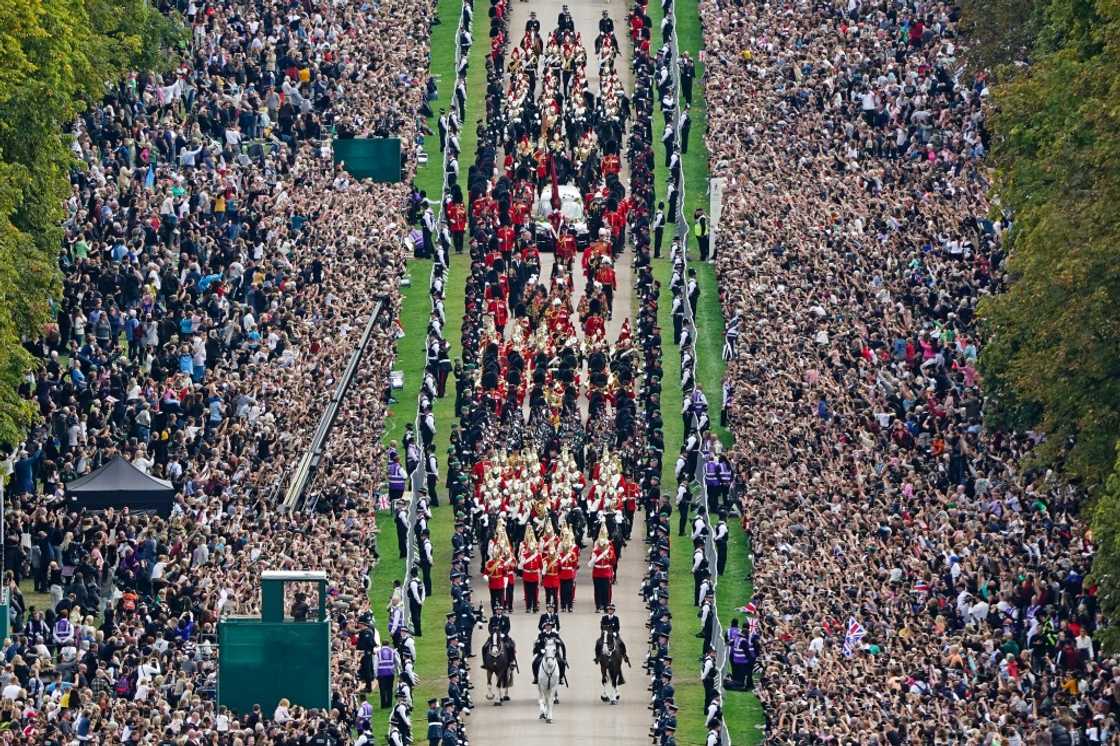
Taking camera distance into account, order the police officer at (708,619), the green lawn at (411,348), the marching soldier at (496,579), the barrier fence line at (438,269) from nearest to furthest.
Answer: the police officer at (708,619) < the marching soldier at (496,579) < the barrier fence line at (438,269) < the green lawn at (411,348)

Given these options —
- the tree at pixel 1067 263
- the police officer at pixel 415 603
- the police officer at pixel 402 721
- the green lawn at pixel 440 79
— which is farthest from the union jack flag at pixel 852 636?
the green lawn at pixel 440 79

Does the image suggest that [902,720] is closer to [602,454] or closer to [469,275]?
[602,454]

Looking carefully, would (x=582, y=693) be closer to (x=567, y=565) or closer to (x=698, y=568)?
(x=567, y=565)

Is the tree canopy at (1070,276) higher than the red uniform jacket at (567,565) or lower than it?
higher

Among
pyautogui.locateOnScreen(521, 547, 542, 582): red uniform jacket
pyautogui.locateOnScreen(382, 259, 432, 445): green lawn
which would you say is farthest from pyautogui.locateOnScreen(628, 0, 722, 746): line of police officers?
pyautogui.locateOnScreen(382, 259, 432, 445): green lawn

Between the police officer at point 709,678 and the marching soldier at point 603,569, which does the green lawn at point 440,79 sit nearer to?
the marching soldier at point 603,569
